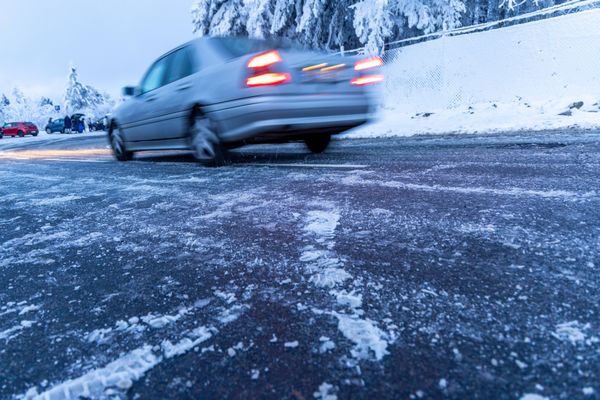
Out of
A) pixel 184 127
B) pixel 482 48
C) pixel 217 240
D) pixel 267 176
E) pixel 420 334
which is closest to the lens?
pixel 420 334

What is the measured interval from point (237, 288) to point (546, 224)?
1.43 meters

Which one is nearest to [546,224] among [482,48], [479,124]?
[479,124]

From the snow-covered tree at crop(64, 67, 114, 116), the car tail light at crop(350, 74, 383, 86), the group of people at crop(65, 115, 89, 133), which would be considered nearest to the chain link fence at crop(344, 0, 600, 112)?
the car tail light at crop(350, 74, 383, 86)

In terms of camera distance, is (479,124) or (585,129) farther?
(479,124)

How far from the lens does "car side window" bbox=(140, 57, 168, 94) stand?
5.16m

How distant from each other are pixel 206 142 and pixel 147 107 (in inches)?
59.9

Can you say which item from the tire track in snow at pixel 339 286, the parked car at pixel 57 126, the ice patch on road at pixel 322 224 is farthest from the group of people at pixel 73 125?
the tire track in snow at pixel 339 286

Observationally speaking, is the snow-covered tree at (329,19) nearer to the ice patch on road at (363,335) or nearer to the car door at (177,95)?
the car door at (177,95)

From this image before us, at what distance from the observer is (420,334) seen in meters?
1.00

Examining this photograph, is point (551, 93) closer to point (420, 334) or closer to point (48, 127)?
point (420, 334)

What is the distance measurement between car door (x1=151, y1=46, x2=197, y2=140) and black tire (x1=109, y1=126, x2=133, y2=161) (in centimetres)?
168

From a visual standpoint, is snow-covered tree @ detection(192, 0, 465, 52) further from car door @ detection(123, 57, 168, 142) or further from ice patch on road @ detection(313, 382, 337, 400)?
ice patch on road @ detection(313, 382, 337, 400)

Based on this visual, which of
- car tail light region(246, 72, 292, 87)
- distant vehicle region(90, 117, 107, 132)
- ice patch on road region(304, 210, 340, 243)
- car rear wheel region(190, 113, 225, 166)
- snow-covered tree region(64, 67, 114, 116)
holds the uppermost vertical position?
snow-covered tree region(64, 67, 114, 116)

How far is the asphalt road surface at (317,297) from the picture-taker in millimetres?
875
